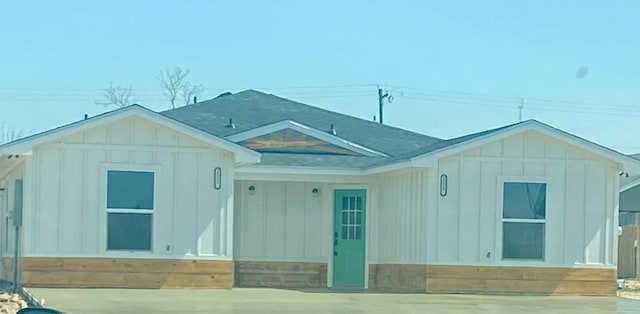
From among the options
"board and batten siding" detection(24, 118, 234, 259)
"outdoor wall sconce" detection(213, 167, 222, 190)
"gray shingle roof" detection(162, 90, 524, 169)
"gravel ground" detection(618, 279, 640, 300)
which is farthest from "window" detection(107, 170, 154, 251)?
"gravel ground" detection(618, 279, 640, 300)

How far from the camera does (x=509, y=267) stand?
708 inches

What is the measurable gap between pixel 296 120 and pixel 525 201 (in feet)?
29.3

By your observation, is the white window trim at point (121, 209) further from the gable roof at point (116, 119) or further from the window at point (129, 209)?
the gable roof at point (116, 119)

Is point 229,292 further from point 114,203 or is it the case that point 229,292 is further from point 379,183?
point 379,183

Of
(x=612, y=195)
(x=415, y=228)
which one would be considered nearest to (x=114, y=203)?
(x=415, y=228)

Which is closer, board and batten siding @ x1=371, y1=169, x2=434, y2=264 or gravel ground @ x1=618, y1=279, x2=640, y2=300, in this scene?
board and batten siding @ x1=371, y1=169, x2=434, y2=264

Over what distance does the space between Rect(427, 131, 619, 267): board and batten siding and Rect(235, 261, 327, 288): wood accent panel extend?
11.1 feet

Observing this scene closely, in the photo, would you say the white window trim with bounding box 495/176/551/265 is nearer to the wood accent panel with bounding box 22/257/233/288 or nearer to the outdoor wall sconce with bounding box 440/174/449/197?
the outdoor wall sconce with bounding box 440/174/449/197

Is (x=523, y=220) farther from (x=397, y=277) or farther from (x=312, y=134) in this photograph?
(x=312, y=134)

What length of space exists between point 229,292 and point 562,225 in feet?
19.3

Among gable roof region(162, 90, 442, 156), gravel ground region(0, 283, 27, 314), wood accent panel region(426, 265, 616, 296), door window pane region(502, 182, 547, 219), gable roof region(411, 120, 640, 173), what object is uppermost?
gable roof region(162, 90, 442, 156)

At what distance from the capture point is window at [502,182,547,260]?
59.0 feet

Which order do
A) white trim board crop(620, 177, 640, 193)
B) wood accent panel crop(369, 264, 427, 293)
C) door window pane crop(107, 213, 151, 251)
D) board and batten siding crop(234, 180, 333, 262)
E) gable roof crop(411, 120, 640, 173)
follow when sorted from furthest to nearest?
white trim board crop(620, 177, 640, 193), board and batten siding crop(234, 180, 333, 262), wood accent panel crop(369, 264, 427, 293), gable roof crop(411, 120, 640, 173), door window pane crop(107, 213, 151, 251)

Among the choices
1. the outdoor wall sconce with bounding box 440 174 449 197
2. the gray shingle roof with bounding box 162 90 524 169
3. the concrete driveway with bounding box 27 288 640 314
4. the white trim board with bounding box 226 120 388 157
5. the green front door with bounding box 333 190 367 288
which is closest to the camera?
the concrete driveway with bounding box 27 288 640 314
